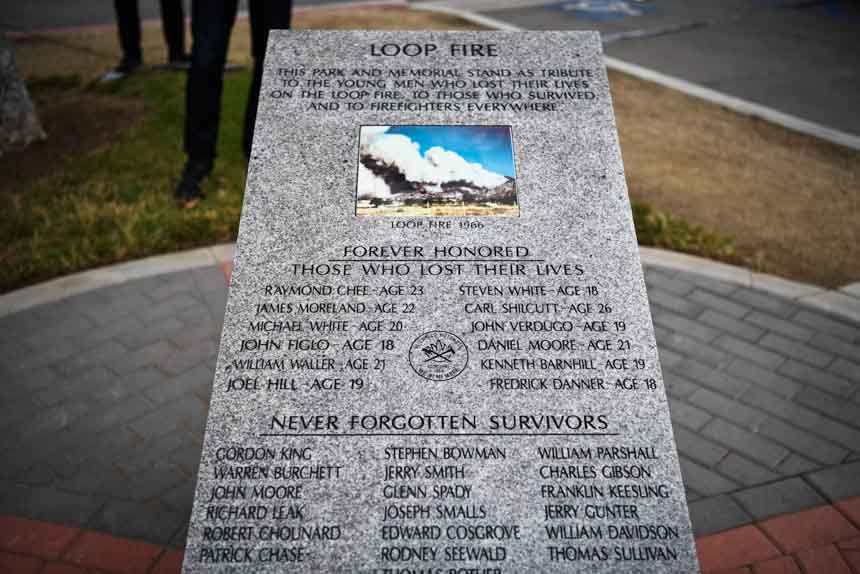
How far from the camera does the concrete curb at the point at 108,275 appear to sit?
404 cm

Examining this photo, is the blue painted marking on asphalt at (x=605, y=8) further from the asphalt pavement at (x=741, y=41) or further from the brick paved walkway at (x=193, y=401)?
the brick paved walkway at (x=193, y=401)

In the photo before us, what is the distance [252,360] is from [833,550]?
2.32m

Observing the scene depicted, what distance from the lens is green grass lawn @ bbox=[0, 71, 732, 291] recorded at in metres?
4.46

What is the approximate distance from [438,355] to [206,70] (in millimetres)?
3630

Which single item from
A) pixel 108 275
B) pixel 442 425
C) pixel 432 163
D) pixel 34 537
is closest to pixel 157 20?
pixel 108 275

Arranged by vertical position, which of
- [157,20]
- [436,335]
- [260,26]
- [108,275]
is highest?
[436,335]

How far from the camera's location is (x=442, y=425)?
200 cm

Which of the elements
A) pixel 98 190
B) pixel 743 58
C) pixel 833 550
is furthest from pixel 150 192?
pixel 743 58

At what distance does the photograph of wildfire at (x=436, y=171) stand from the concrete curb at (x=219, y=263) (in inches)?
91.2

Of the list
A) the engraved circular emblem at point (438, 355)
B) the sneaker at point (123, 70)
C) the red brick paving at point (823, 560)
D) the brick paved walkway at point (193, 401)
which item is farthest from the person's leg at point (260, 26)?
the red brick paving at point (823, 560)

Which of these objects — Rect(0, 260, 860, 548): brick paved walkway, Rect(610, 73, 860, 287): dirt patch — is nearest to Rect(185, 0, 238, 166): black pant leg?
Rect(0, 260, 860, 548): brick paved walkway

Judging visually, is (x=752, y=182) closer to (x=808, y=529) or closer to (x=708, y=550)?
(x=808, y=529)

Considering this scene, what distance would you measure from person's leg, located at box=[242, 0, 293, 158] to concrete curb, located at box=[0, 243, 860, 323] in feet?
3.03

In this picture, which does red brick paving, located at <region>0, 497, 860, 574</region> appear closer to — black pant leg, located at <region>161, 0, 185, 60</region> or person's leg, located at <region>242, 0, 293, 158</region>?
person's leg, located at <region>242, 0, 293, 158</region>
